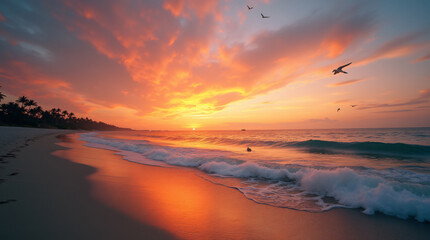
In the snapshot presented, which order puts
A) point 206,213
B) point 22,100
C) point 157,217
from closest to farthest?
point 157,217 → point 206,213 → point 22,100

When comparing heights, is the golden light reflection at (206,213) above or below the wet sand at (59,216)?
below

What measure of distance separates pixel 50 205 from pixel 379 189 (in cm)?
901

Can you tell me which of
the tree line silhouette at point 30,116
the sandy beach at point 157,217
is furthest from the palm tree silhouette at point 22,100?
the sandy beach at point 157,217

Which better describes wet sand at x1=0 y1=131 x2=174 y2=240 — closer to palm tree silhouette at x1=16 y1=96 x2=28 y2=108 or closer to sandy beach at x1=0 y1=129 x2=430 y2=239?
sandy beach at x1=0 y1=129 x2=430 y2=239

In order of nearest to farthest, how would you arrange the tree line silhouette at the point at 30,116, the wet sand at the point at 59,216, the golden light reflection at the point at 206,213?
the wet sand at the point at 59,216, the golden light reflection at the point at 206,213, the tree line silhouette at the point at 30,116

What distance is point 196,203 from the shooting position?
495cm

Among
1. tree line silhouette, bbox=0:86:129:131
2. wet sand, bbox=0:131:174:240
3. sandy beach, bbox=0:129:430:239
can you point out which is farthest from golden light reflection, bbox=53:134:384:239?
tree line silhouette, bbox=0:86:129:131

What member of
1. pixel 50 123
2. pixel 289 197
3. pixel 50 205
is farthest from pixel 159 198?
pixel 50 123

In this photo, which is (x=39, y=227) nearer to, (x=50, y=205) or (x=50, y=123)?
(x=50, y=205)

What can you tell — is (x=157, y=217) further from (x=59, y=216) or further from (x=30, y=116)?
(x=30, y=116)

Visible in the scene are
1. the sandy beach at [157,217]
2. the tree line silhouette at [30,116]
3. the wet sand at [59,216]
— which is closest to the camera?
the wet sand at [59,216]

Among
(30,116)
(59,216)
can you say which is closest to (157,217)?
(59,216)

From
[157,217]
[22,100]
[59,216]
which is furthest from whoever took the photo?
[22,100]

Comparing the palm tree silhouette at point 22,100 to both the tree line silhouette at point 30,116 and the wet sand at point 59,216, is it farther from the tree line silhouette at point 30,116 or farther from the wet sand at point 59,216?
the wet sand at point 59,216
